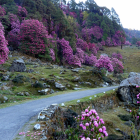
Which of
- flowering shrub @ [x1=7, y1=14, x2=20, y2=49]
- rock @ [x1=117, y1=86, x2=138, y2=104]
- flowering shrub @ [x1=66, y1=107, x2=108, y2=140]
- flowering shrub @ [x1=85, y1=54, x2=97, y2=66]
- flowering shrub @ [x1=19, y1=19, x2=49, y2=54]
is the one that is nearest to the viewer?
flowering shrub @ [x1=66, y1=107, x2=108, y2=140]

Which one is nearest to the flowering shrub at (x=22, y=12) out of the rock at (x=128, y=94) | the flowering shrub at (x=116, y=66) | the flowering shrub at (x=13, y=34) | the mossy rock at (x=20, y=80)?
the flowering shrub at (x=13, y=34)

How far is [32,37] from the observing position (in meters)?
28.2

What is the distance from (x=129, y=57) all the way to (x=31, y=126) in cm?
5466

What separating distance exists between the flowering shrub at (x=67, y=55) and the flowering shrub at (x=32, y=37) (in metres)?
7.96

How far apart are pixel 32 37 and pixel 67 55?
10.8 metres

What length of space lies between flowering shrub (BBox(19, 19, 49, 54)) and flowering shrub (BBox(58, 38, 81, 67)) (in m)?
7.96

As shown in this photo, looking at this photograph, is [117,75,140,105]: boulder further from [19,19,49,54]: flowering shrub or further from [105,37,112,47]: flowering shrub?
[105,37,112,47]: flowering shrub

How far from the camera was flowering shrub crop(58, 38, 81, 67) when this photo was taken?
35459 millimetres

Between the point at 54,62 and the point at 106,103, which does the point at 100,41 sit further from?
the point at 106,103

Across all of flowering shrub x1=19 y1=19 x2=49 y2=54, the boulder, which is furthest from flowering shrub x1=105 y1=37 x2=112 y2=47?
the boulder

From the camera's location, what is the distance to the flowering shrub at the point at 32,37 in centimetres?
2798

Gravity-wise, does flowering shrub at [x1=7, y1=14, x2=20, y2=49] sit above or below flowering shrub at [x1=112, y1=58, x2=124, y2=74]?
above

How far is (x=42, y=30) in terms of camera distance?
2952 cm

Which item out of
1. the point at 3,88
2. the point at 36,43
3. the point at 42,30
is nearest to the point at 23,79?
the point at 3,88
